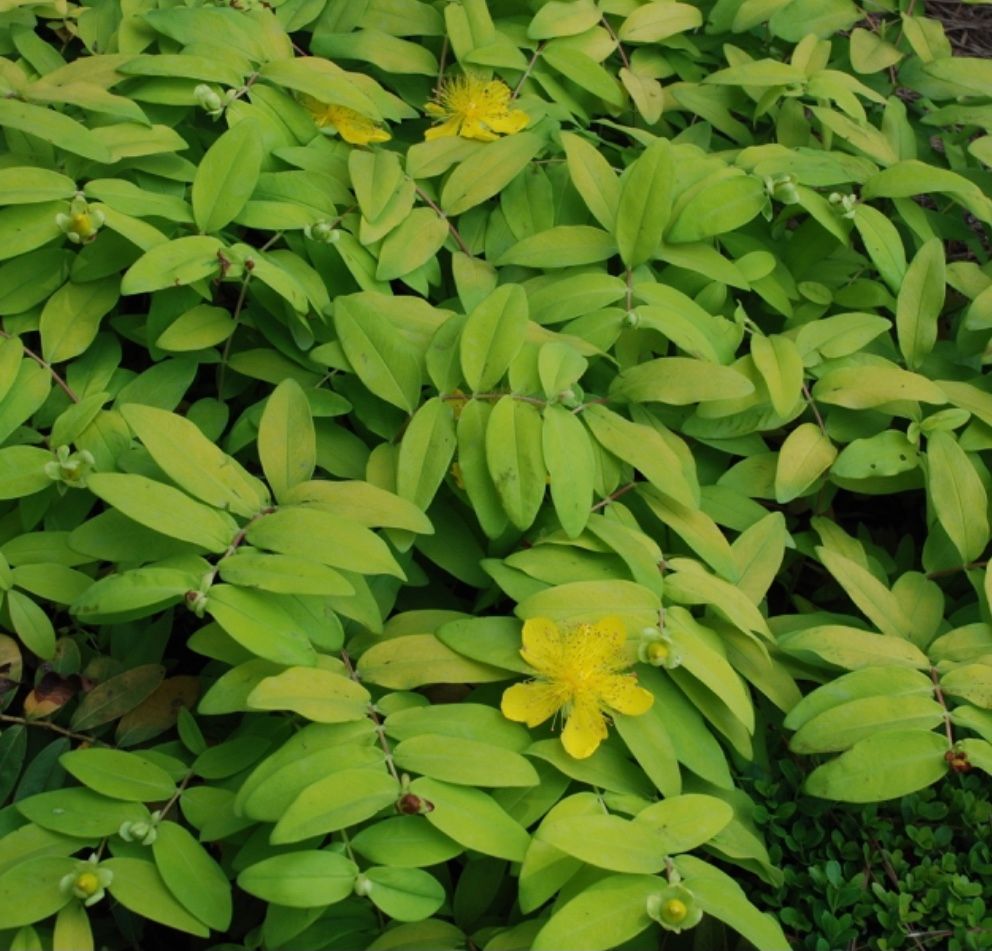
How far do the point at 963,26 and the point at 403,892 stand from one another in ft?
7.19

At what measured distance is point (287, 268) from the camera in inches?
58.5

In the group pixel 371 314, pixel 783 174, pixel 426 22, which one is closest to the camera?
pixel 371 314

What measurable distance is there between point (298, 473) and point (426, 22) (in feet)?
2.99

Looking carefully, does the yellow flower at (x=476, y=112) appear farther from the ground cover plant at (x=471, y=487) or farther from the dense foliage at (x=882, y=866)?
the dense foliage at (x=882, y=866)

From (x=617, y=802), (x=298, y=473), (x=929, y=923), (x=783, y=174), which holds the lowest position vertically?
(x=929, y=923)

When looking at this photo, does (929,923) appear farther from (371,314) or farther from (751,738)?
(371,314)

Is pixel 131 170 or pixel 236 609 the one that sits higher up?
pixel 131 170

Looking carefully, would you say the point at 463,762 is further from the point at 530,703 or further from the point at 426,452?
the point at 426,452

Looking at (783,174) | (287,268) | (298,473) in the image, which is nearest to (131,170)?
(287,268)

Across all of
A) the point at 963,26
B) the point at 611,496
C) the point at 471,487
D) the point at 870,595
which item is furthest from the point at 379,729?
the point at 963,26

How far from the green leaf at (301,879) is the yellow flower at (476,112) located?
105cm

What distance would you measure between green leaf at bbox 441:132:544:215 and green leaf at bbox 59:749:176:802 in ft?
2.69

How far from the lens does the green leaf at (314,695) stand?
1.07 m

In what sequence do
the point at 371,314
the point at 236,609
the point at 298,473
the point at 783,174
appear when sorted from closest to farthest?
the point at 236,609 < the point at 298,473 < the point at 371,314 < the point at 783,174
